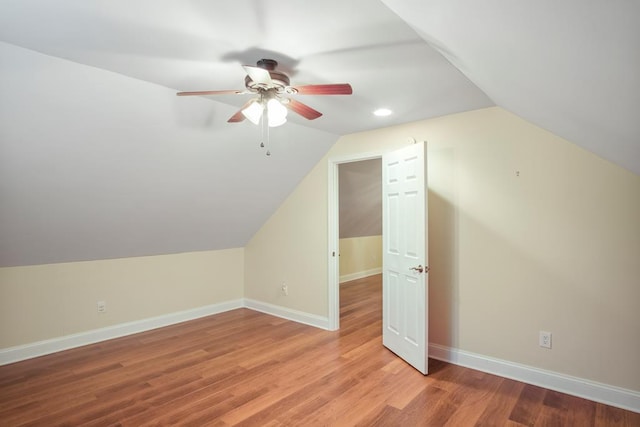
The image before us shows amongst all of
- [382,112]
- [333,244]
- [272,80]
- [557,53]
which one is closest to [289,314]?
[333,244]

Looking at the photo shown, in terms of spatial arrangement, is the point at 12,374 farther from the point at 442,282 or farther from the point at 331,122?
the point at 442,282

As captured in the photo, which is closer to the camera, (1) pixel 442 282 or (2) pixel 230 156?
(1) pixel 442 282

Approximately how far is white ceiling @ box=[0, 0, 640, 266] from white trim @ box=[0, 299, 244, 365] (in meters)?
0.83

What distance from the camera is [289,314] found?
4.56 metres

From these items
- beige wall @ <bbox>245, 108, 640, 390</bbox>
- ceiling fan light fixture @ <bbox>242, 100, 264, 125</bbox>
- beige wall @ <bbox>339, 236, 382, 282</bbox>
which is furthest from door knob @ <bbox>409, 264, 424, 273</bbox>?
beige wall @ <bbox>339, 236, 382, 282</bbox>

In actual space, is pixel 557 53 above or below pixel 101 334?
above

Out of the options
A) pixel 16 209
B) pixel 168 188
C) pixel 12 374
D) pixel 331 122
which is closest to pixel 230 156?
pixel 168 188

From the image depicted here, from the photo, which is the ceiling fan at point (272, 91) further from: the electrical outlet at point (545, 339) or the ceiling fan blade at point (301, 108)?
the electrical outlet at point (545, 339)

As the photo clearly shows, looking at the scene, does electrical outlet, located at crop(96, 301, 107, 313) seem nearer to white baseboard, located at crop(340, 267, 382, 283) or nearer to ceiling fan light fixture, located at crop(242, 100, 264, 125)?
ceiling fan light fixture, located at crop(242, 100, 264, 125)

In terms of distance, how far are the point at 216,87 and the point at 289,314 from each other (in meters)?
3.08

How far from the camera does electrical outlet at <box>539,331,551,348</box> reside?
2.71 m

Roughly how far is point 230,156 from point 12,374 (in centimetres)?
272

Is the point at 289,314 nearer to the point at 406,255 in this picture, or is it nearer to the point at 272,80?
the point at 406,255

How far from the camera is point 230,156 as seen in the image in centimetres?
350
